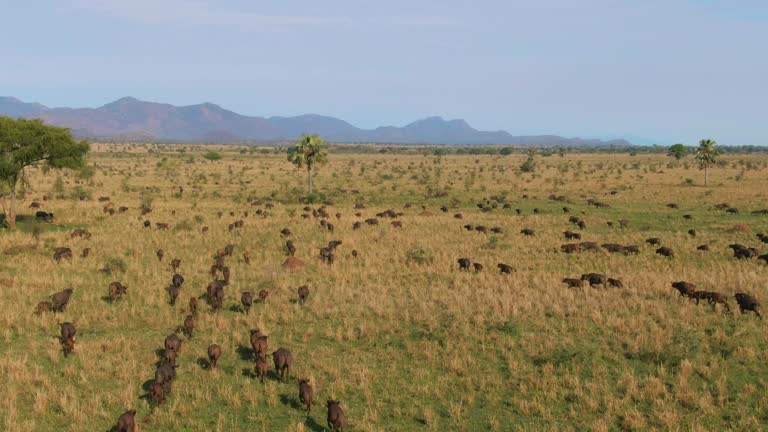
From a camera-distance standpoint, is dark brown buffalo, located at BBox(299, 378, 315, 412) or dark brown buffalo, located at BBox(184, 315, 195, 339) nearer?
dark brown buffalo, located at BBox(299, 378, 315, 412)

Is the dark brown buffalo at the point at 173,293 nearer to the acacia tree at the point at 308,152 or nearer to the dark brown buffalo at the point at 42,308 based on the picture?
the dark brown buffalo at the point at 42,308

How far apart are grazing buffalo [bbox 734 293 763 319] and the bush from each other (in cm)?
1066

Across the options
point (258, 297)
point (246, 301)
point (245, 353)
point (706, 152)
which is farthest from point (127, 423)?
point (706, 152)

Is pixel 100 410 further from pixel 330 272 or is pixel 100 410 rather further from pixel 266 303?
pixel 330 272

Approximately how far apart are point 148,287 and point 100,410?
8649 millimetres

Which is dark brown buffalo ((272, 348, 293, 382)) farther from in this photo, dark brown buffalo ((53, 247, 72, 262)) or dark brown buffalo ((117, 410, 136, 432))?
dark brown buffalo ((53, 247, 72, 262))

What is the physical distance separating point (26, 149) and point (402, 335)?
25.6 meters

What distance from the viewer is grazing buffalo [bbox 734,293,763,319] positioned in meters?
14.6

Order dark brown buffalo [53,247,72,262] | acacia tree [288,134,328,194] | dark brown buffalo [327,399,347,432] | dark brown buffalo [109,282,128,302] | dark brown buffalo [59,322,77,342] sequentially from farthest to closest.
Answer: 1. acacia tree [288,134,328,194]
2. dark brown buffalo [53,247,72,262]
3. dark brown buffalo [109,282,128,302]
4. dark brown buffalo [59,322,77,342]
5. dark brown buffalo [327,399,347,432]

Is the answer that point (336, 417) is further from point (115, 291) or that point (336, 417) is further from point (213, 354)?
point (115, 291)

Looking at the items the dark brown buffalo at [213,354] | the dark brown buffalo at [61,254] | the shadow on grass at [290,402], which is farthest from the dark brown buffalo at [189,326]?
the dark brown buffalo at [61,254]

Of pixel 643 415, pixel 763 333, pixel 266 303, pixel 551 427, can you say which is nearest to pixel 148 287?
pixel 266 303

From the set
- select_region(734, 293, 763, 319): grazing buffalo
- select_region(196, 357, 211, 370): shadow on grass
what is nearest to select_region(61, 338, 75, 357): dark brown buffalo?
select_region(196, 357, 211, 370): shadow on grass

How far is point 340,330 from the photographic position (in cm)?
1420
